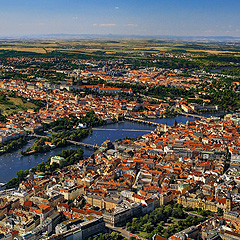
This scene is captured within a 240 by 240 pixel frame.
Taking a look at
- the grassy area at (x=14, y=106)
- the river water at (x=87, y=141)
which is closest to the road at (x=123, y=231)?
the river water at (x=87, y=141)

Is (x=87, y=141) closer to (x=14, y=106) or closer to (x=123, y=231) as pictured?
(x=14, y=106)

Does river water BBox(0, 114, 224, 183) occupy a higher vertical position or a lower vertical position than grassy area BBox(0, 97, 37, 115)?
lower

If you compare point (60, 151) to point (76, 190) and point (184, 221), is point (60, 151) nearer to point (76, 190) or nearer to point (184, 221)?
point (76, 190)

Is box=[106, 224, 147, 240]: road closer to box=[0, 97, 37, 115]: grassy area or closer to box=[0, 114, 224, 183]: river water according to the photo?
box=[0, 114, 224, 183]: river water

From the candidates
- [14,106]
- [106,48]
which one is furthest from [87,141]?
[106,48]

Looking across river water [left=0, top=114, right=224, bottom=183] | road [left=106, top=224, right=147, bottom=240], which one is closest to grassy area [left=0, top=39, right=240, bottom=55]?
river water [left=0, top=114, right=224, bottom=183]

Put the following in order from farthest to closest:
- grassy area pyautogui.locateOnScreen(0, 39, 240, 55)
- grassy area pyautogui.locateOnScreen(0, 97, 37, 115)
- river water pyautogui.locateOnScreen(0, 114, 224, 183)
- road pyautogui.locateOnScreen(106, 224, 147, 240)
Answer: grassy area pyautogui.locateOnScreen(0, 39, 240, 55) → grassy area pyautogui.locateOnScreen(0, 97, 37, 115) → river water pyautogui.locateOnScreen(0, 114, 224, 183) → road pyautogui.locateOnScreen(106, 224, 147, 240)

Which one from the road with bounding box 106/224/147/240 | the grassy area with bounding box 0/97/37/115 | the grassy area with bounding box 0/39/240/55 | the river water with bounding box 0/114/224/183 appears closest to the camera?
the road with bounding box 106/224/147/240

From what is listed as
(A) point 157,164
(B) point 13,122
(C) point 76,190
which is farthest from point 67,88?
(C) point 76,190
